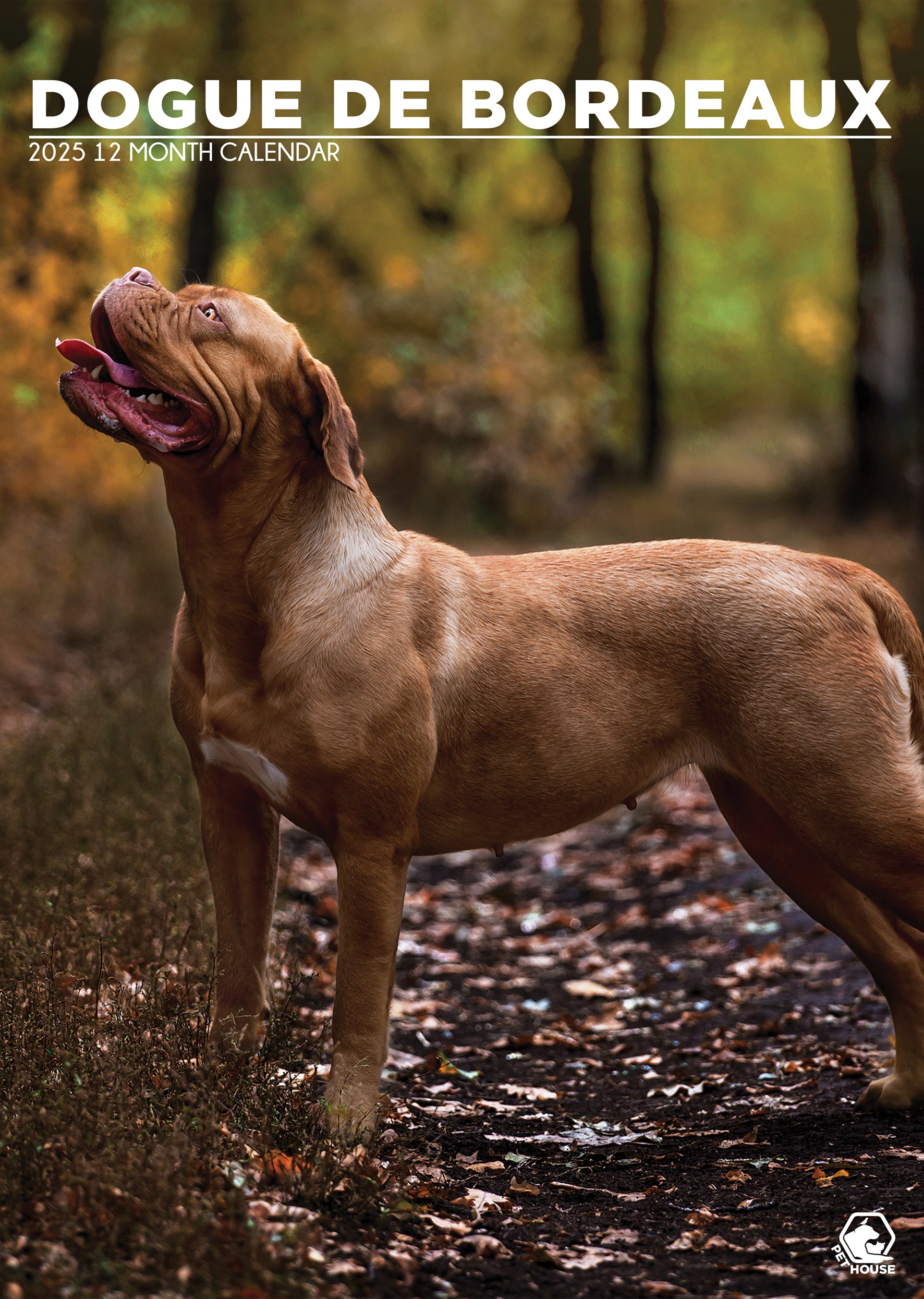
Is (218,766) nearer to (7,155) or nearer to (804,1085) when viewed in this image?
(804,1085)

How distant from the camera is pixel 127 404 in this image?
3814 mm

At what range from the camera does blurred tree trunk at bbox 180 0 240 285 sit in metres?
15.6

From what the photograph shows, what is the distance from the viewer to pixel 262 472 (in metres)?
3.99

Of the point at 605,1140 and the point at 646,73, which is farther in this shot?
the point at 646,73

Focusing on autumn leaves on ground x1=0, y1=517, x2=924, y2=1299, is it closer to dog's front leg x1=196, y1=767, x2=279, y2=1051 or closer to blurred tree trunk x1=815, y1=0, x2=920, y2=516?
dog's front leg x1=196, y1=767, x2=279, y2=1051

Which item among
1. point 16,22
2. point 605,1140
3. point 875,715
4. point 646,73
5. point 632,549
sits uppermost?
point 646,73

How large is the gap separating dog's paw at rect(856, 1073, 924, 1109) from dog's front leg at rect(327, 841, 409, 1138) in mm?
1754

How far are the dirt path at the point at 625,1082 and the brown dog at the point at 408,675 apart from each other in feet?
1.51

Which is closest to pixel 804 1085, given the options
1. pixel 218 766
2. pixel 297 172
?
pixel 218 766

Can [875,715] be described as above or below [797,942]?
above

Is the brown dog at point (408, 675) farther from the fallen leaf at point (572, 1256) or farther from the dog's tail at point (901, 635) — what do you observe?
the fallen leaf at point (572, 1256)

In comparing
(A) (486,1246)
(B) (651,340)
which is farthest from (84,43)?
(B) (651,340)

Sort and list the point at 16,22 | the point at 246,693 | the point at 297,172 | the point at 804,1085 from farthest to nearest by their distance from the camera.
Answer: the point at 297,172 < the point at 16,22 < the point at 804,1085 < the point at 246,693

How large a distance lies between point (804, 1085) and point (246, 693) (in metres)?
2.62
